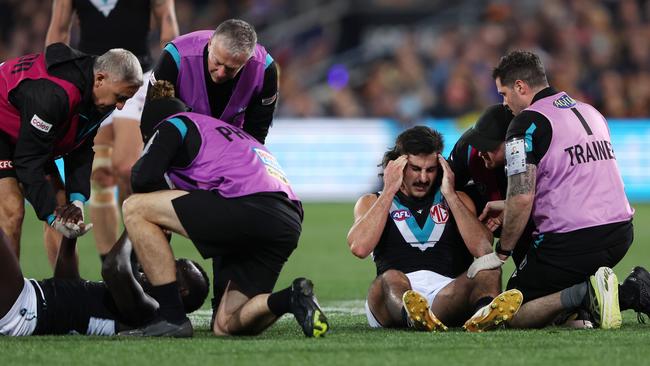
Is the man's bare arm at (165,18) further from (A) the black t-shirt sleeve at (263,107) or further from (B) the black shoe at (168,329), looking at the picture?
(B) the black shoe at (168,329)

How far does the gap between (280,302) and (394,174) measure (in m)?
1.22

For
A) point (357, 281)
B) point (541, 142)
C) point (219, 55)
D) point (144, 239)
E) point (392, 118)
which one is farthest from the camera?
point (392, 118)

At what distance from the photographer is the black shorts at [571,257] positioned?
640 centimetres

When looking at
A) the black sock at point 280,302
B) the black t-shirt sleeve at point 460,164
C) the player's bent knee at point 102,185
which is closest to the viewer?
the black sock at point 280,302

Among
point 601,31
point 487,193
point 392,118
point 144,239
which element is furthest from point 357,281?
point 601,31

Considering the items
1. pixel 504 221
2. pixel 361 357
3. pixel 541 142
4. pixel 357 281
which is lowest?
pixel 357 281

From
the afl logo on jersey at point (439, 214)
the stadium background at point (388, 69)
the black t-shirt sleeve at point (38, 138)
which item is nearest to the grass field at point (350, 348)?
the afl logo on jersey at point (439, 214)

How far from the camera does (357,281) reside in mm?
9266

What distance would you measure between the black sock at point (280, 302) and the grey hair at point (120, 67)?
1548mm

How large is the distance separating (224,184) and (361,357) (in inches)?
51.4

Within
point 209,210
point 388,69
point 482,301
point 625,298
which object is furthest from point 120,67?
point 388,69

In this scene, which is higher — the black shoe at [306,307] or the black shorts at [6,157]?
the black shorts at [6,157]

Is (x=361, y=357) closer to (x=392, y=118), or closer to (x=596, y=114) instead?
(x=596, y=114)

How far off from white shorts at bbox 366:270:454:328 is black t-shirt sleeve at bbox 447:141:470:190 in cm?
77
